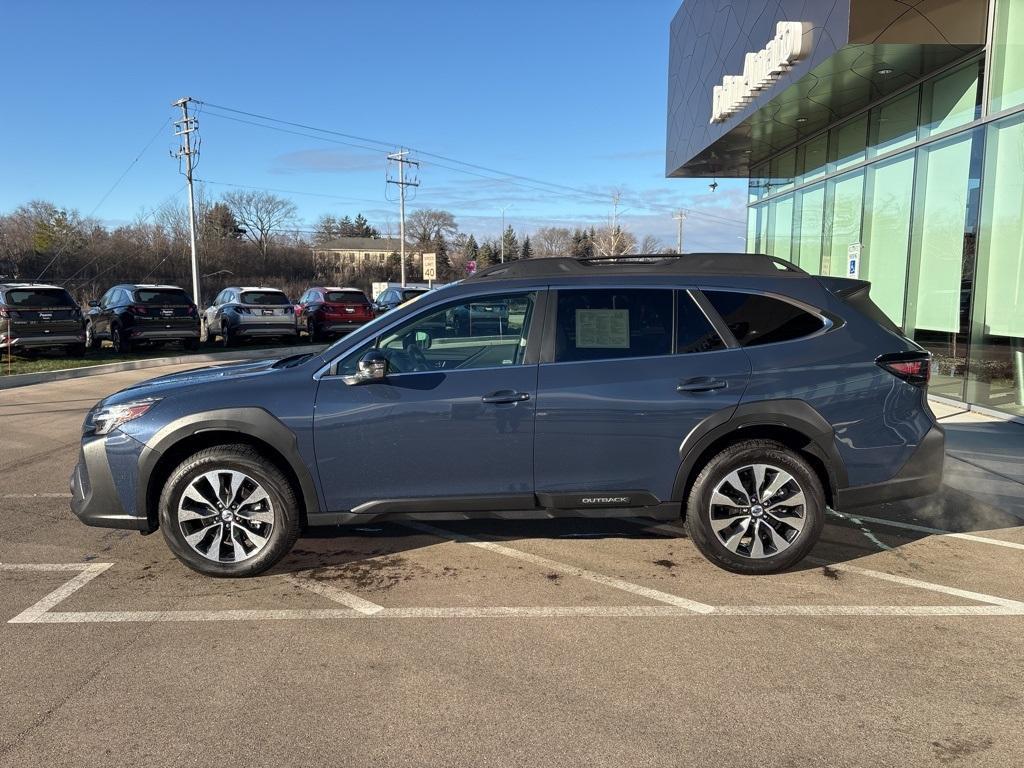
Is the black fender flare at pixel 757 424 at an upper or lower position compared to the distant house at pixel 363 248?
lower

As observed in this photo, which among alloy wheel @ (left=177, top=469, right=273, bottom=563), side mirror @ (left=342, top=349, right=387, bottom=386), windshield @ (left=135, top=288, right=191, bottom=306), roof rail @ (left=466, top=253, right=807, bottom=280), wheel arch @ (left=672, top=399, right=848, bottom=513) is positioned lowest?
alloy wheel @ (left=177, top=469, right=273, bottom=563)

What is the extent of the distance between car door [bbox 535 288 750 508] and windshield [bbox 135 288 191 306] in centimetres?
1608

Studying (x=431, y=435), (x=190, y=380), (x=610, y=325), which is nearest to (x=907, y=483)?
(x=610, y=325)

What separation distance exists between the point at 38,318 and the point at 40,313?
12 centimetres

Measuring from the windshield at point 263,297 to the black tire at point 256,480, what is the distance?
55.3 feet

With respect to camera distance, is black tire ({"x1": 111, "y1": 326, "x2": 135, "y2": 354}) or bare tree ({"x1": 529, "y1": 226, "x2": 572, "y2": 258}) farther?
bare tree ({"x1": 529, "y1": 226, "x2": 572, "y2": 258})

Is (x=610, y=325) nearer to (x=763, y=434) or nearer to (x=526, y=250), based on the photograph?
(x=763, y=434)

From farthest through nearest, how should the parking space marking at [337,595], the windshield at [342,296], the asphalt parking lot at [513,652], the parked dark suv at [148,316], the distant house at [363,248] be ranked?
the distant house at [363,248] → the windshield at [342,296] → the parked dark suv at [148,316] → the parking space marking at [337,595] → the asphalt parking lot at [513,652]

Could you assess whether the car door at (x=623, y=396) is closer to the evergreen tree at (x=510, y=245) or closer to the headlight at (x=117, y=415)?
the headlight at (x=117, y=415)

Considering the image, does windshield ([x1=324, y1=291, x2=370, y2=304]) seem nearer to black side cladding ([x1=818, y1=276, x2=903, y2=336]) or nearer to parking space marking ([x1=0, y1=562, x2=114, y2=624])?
parking space marking ([x1=0, y1=562, x2=114, y2=624])

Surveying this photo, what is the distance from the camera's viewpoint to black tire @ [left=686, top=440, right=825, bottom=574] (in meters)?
4.20

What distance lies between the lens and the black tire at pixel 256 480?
4145mm

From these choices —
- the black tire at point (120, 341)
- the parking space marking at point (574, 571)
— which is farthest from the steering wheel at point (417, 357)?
the black tire at point (120, 341)

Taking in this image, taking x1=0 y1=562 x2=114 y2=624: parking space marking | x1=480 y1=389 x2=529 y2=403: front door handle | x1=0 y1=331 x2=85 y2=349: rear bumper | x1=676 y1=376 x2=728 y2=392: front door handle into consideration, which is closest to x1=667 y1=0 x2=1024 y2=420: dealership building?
x1=676 y1=376 x2=728 y2=392: front door handle
